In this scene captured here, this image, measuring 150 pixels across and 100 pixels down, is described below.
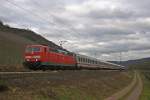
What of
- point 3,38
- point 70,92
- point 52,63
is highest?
point 3,38

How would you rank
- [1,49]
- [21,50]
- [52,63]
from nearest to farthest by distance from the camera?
[52,63], [1,49], [21,50]

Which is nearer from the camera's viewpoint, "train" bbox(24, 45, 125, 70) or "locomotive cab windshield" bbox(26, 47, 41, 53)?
"train" bbox(24, 45, 125, 70)

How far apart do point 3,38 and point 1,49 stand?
12.1 meters

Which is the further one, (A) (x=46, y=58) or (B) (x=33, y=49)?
(B) (x=33, y=49)

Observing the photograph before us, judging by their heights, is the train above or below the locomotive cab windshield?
below

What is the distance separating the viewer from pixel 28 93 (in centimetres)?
1798

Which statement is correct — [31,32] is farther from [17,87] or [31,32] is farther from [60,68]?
[17,87]

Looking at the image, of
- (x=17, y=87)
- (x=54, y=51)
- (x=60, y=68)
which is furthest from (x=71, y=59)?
(x=17, y=87)

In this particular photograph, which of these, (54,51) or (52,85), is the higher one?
(54,51)

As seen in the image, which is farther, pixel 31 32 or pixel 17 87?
pixel 31 32

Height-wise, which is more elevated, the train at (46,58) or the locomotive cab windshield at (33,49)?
the locomotive cab windshield at (33,49)

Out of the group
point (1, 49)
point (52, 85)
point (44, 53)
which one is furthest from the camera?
point (1, 49)

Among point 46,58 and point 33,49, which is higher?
point 33,49

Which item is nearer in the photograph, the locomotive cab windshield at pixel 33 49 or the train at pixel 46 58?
the train at pixel 46 58
